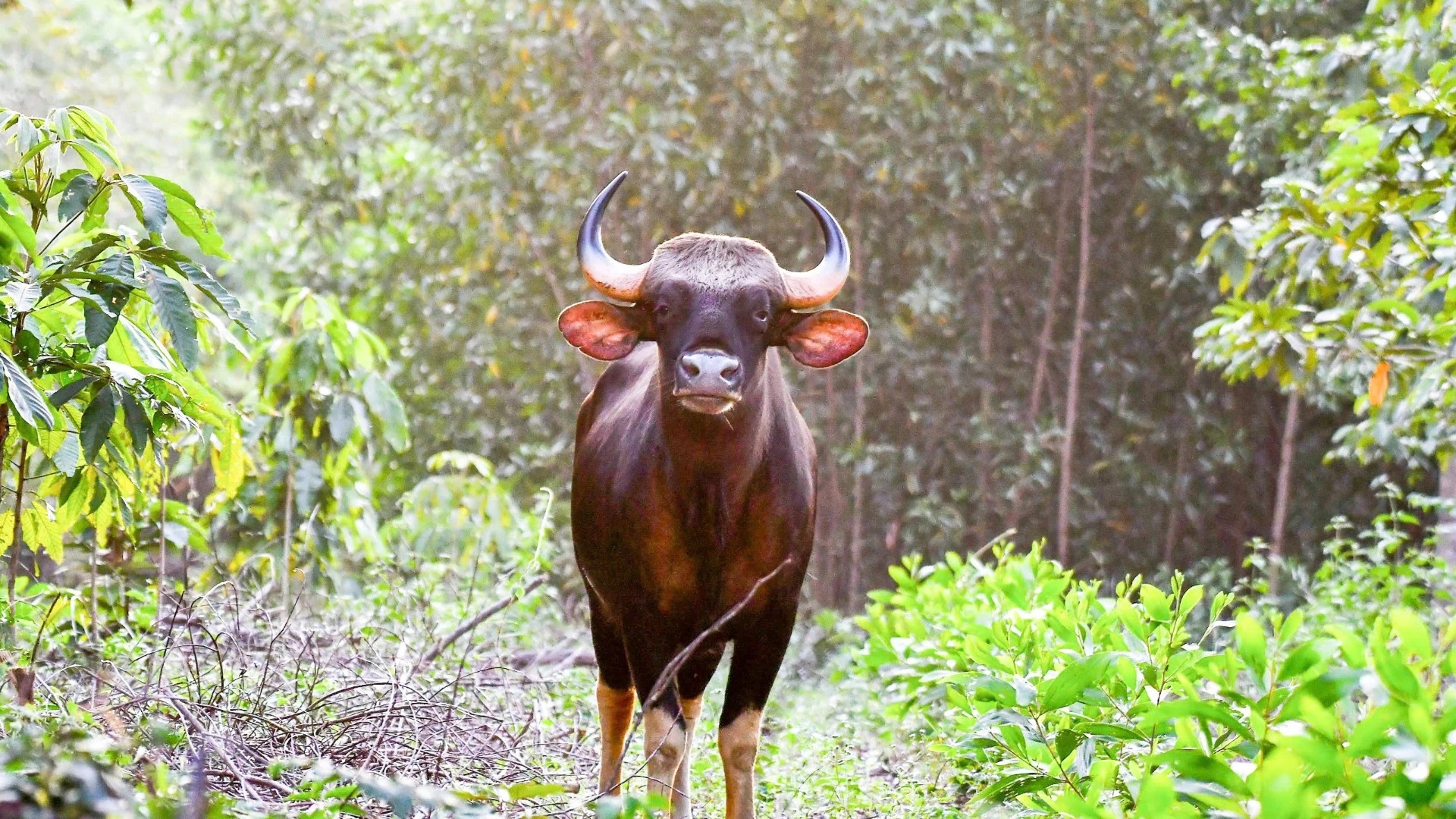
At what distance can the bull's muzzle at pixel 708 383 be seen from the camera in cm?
340

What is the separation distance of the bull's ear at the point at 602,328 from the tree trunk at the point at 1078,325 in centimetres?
664

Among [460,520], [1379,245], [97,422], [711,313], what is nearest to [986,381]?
[460,520]

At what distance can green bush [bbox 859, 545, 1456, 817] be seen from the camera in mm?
2037

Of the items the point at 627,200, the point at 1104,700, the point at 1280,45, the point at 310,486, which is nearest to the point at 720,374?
the point at 1104,700

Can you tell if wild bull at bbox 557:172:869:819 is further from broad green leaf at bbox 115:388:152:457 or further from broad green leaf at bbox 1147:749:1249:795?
broad green leaf at bbox 1147:749:1249:795

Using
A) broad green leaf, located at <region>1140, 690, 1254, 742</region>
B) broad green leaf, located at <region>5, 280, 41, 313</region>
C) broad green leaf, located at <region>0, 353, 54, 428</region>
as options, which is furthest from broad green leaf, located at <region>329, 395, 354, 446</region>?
broad green leaf, located at <region>1140, 690, 1254, 742</region>

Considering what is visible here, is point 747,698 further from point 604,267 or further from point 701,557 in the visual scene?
point 604,267

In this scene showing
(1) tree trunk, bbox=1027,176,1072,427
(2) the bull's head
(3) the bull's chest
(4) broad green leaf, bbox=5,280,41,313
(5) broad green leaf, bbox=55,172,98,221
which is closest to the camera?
(4) broad green leaf, bbox=5,280,41,313

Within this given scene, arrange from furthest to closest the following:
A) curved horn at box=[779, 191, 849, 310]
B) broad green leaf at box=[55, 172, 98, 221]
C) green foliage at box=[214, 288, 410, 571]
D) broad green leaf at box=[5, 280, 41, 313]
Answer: green foliage at box=[214, 288, 410, 571]
curved horn at box=[779, 191, 849, 310]
broad green leaf at box=[55, 172, 98, 221]
broad green leaf at box=[5, 280, 41, 313]

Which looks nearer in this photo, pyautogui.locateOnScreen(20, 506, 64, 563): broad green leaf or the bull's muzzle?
the bull's muzzle

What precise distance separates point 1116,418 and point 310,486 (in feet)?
21.4

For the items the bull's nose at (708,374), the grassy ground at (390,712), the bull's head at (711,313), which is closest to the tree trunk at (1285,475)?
the grassy ground at (390,712)

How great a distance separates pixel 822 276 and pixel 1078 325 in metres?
6.59

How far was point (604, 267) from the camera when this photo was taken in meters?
3.93
